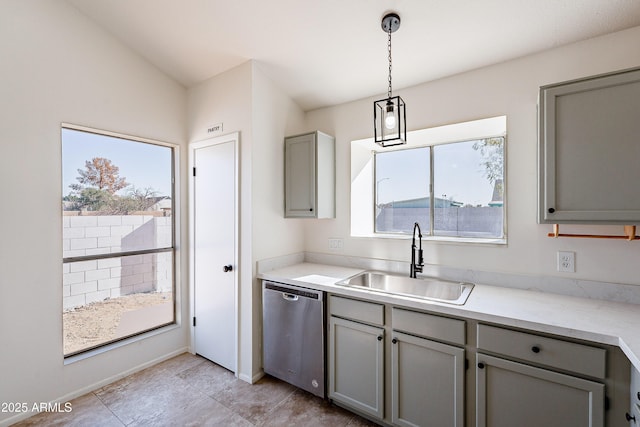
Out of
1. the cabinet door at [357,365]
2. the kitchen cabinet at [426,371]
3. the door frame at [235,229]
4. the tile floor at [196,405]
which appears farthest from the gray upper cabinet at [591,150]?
the door frame at [235,229]

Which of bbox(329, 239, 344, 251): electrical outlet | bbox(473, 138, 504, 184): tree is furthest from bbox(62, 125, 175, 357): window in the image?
bbox(473, 138, 504, 184): tree

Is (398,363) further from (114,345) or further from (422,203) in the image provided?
(114,345)

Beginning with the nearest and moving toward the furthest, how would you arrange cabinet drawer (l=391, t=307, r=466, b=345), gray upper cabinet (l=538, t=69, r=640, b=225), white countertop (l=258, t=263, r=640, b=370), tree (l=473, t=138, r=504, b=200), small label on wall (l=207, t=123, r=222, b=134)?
1. white countertop (l=258, t=263, r=640, b=370)
2. gray upper cabinet (l=538, t=69, r=640, b=225)
3. cabinet drawer (l=391, t=307, r=466, b=345)
4. tree (l=473, t=138, r=504, b=200)
5. small label on wall (l=207, t=123, r=222, b=134)

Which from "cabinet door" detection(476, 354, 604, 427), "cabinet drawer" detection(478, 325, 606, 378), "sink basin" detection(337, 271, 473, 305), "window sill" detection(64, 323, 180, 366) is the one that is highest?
"sink basin" detection(337, 271, 473, 305)

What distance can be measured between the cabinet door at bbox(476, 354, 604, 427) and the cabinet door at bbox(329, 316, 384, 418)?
576mm

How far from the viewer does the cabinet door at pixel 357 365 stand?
6.15ft

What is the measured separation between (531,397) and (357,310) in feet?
3.24

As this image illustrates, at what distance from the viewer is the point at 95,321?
240 cm

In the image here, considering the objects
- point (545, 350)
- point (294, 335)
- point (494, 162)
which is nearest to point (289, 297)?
point (294, 335)

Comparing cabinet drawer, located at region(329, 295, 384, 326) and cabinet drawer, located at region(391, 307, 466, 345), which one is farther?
cabinet drawer, located at region(329, 295, 384, 326)

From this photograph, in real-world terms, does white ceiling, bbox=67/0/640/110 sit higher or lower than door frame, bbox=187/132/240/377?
higher

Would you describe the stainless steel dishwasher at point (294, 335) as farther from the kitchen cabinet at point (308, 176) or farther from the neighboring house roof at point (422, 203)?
the neighboring house roof at point (422, 203)

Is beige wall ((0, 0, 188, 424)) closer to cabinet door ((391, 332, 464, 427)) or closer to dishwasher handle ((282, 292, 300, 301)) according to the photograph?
dishwasher handle ((282, 292, 300, 301))

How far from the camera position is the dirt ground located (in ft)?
7.41
